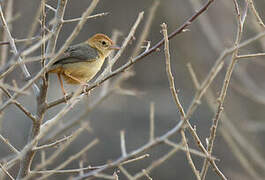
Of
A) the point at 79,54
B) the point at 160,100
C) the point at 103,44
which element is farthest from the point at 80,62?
the point at 160,100

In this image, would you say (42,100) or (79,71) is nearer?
(42,100)

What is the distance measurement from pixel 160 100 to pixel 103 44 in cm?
846

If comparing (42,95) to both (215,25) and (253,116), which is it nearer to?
(253,116)

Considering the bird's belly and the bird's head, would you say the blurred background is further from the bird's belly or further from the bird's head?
the bird's belly

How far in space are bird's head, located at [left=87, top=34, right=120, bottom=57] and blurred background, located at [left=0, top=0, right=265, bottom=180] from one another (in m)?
1.33

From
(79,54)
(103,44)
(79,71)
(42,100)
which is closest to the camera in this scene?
(42,100)

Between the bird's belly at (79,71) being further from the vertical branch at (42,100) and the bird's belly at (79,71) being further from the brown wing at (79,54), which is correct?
the vertical branch at (42,100)

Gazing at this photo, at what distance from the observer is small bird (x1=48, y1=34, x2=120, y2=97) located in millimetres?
5176

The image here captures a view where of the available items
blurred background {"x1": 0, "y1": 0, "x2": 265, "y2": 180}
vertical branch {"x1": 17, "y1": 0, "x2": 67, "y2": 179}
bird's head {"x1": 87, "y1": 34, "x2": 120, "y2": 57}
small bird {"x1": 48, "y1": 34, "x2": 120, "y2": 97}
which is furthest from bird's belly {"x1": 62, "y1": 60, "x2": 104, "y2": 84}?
blurred background {"x1": 0, "y1": 0, "x2": 265, "y2": 180}

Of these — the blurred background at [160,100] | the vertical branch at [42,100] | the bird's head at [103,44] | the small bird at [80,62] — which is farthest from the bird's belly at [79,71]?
the blurred background at [160,100]

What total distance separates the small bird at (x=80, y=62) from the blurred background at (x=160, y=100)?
153 centimetres

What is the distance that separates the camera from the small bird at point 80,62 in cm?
518

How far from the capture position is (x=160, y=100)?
14.2m

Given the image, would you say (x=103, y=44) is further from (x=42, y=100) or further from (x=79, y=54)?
(x=42, y=100)
